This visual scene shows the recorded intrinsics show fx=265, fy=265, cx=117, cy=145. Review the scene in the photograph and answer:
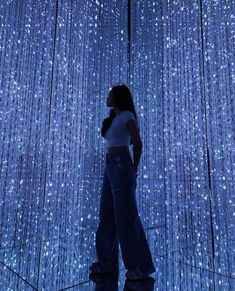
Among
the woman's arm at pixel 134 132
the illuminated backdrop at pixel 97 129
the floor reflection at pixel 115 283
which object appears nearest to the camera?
the floor reflection at pixel 115 283

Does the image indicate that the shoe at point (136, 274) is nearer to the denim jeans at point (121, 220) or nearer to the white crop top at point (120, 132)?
the denim jeans at point (121, 220)

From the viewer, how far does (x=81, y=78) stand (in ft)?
5.77

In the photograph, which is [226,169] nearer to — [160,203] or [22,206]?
[160,203]

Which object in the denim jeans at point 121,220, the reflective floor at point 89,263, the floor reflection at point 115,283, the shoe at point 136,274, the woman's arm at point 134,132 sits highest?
the woman's arm at point 134,132

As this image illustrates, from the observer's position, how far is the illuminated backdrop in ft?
4.79

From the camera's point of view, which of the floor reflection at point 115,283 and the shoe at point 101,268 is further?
the shoe at point 101,268

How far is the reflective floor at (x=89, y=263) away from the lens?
3.52ft

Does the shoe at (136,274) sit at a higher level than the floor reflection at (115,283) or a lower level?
higher

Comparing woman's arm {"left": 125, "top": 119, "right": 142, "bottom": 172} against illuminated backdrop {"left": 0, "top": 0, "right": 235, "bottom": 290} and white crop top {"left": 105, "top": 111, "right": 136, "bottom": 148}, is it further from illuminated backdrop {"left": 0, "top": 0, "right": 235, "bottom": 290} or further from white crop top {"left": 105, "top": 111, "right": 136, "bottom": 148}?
illuminated backdrop {"left": 0, "top": 0, "right": 235, "bottom": 290}

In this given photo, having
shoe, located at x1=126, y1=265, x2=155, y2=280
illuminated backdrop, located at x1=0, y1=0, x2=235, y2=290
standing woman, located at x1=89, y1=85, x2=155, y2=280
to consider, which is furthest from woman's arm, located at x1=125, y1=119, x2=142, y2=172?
illuminated backdrop, located at x1=0, y1=0, x2=235, y2=290

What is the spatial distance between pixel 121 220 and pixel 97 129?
0.80 meters

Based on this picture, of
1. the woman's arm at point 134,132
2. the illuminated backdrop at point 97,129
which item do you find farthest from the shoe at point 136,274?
the woman's arm at point 134,132

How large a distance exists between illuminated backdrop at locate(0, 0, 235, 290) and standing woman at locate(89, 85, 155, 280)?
0.22m

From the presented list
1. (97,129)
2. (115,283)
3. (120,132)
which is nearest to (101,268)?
(115,283)
